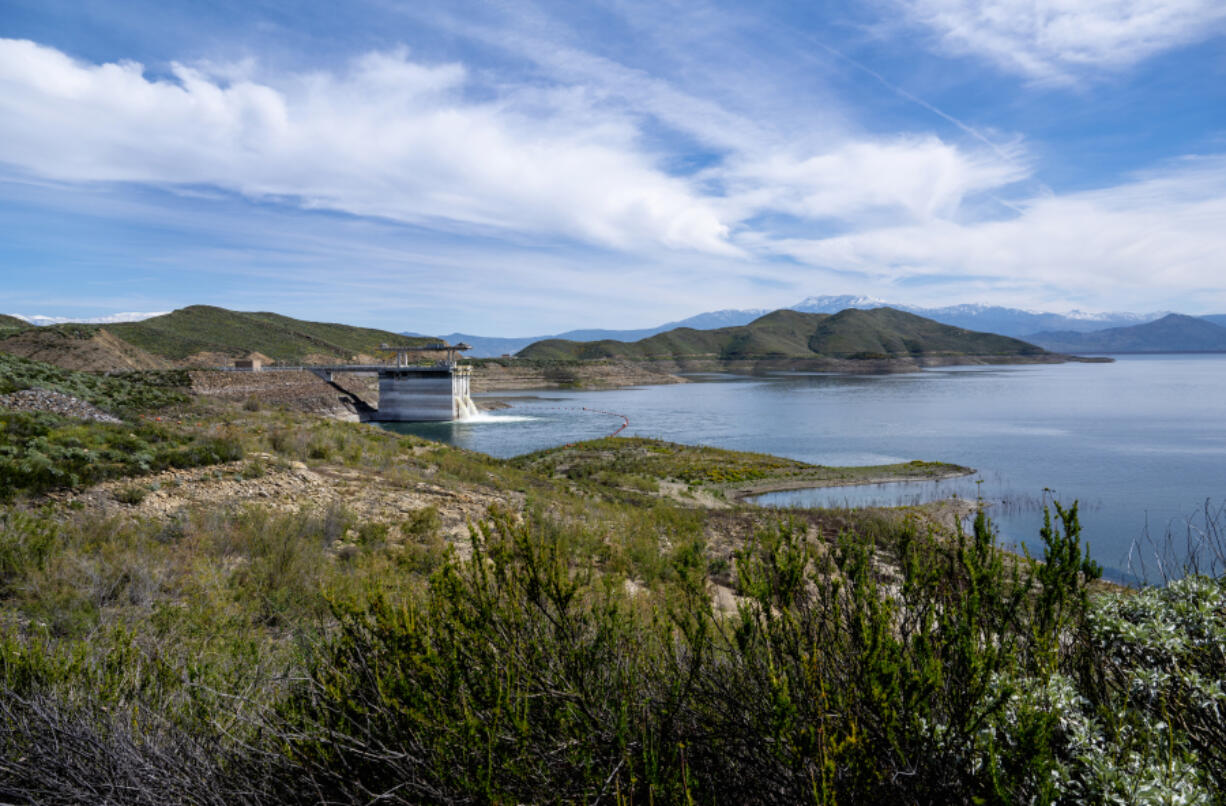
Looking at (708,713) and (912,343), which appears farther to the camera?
(912,343)

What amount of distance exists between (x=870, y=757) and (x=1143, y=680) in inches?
50.6

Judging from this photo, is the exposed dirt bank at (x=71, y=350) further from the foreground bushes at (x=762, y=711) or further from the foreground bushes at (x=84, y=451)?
the foreground bushes at (x=762, y=711)

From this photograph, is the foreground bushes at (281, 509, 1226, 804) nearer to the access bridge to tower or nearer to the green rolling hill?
the access bridge to tower

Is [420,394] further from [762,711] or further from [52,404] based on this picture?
[762,711]

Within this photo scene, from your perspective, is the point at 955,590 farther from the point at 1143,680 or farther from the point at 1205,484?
the point at 1205,484

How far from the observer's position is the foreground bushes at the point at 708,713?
2068 millimetres

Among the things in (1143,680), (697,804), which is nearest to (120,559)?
(697,804)

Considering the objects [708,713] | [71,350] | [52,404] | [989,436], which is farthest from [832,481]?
[71,350]

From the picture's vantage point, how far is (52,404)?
14.1 meters

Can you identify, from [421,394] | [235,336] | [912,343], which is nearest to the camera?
[421,394]

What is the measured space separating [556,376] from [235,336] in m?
51.8

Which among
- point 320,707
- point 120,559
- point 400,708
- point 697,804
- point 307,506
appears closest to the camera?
point 697,804

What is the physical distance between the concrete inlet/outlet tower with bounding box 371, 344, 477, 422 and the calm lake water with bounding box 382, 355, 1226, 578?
2402mm

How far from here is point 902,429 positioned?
4488 centimetres
